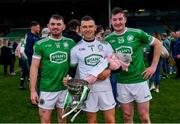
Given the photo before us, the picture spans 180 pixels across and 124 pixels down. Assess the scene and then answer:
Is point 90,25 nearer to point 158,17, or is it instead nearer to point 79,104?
point 79,104

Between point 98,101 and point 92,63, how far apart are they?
1.67 feet

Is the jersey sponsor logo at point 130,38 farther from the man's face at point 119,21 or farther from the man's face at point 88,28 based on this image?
the man's face at point 88,28

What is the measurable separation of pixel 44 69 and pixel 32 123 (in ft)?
8.62

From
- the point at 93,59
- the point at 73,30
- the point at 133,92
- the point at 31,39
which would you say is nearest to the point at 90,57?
the point at 93,59

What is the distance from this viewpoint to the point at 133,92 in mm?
5258

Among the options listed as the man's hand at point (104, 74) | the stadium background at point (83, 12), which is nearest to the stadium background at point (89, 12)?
the stadium background at point (83, 12)

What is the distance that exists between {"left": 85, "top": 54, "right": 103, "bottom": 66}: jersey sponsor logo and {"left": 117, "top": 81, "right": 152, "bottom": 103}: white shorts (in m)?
0.76

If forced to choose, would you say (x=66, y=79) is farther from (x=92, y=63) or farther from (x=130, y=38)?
(x=130, y=38)

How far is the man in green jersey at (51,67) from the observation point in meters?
4.88

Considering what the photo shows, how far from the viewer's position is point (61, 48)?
4.89 metres

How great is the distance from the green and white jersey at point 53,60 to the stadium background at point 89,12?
3413cm

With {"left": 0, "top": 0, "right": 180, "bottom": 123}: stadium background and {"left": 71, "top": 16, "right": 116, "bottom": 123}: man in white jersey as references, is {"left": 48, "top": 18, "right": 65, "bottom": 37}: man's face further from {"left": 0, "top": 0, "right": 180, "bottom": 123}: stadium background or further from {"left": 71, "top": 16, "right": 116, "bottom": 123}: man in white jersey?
{"left": 0, "top": 0, "right": 180, "bottom": 123}: stadium background

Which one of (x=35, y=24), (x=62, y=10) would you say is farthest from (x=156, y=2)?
(x=35, y=24)

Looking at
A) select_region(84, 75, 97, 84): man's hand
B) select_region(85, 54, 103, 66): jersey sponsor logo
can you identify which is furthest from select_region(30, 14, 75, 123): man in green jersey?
select_region(84, 75, 97, 84): man's hand
